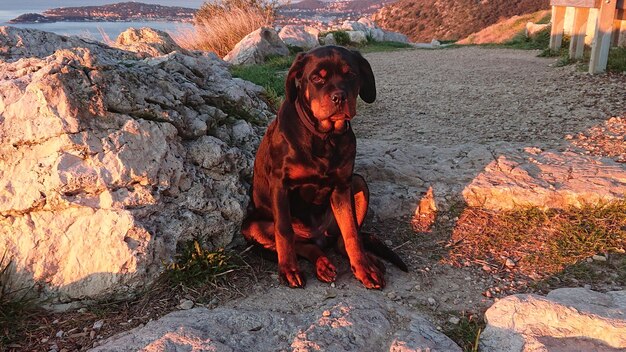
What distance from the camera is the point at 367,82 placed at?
336 centimetres

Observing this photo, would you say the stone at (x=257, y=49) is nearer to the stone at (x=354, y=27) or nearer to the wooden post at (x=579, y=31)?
the stone at (x=354, y=27)

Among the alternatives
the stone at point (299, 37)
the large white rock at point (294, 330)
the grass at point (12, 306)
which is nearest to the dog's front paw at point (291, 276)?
the large white rock at point (294, 330)

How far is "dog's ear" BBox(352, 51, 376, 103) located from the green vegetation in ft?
4.68

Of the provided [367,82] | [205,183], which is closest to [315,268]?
[205,183]

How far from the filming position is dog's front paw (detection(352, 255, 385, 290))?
3170mm

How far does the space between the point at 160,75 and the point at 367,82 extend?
1.68m

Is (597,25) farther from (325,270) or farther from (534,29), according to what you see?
(534,29)

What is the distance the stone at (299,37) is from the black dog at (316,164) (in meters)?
11.4

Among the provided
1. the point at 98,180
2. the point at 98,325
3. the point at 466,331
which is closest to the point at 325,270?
the point at 466,331

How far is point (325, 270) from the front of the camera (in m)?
3.29

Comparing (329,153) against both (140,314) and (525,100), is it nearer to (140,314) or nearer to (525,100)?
(140,314)

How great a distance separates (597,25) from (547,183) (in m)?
4.29

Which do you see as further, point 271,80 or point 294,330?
point 271,80

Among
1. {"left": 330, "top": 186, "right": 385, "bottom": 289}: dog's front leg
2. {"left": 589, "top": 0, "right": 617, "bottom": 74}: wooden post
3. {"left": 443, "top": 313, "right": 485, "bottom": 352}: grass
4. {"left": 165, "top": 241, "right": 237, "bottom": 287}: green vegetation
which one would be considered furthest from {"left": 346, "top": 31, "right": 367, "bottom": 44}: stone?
{"left": 443, "top": 313, "right": 485, "bottom": 352}: grass
